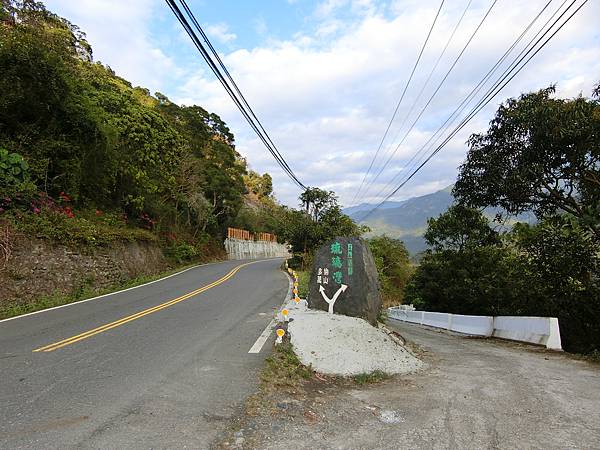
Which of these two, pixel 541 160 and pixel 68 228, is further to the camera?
pixel 68 228

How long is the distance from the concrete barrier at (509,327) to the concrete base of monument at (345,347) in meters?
3.85

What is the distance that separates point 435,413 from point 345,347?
230 centimetres

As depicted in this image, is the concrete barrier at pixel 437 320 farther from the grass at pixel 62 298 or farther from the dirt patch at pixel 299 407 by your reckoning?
the grass at pixel 62 298

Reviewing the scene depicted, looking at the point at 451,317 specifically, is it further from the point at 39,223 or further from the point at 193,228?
the point at 193,228

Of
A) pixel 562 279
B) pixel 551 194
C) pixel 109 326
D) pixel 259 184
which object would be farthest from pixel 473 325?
pixel 259 184

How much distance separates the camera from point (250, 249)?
55.0 metres

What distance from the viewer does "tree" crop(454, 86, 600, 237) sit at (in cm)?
902

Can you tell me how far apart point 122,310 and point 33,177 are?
883 centimetres

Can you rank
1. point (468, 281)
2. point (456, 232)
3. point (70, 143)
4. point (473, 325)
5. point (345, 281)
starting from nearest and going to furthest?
point (345, 281) → point (473, 325) → point (70, 143) → point (468, 281) → point (456, 232)

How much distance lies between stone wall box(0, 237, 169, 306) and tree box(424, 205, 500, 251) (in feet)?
51.1

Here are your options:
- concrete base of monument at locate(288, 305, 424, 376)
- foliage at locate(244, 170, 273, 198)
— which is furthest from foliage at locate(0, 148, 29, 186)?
foliage at locate(244, 170, 273, 198)

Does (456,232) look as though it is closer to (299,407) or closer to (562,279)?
(562,279)

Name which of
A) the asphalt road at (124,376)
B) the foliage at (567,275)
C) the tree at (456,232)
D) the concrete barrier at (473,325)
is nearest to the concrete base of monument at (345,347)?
the asphalt road at (124,376)

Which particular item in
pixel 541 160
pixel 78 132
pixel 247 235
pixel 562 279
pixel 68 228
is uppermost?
pixel 78 132
